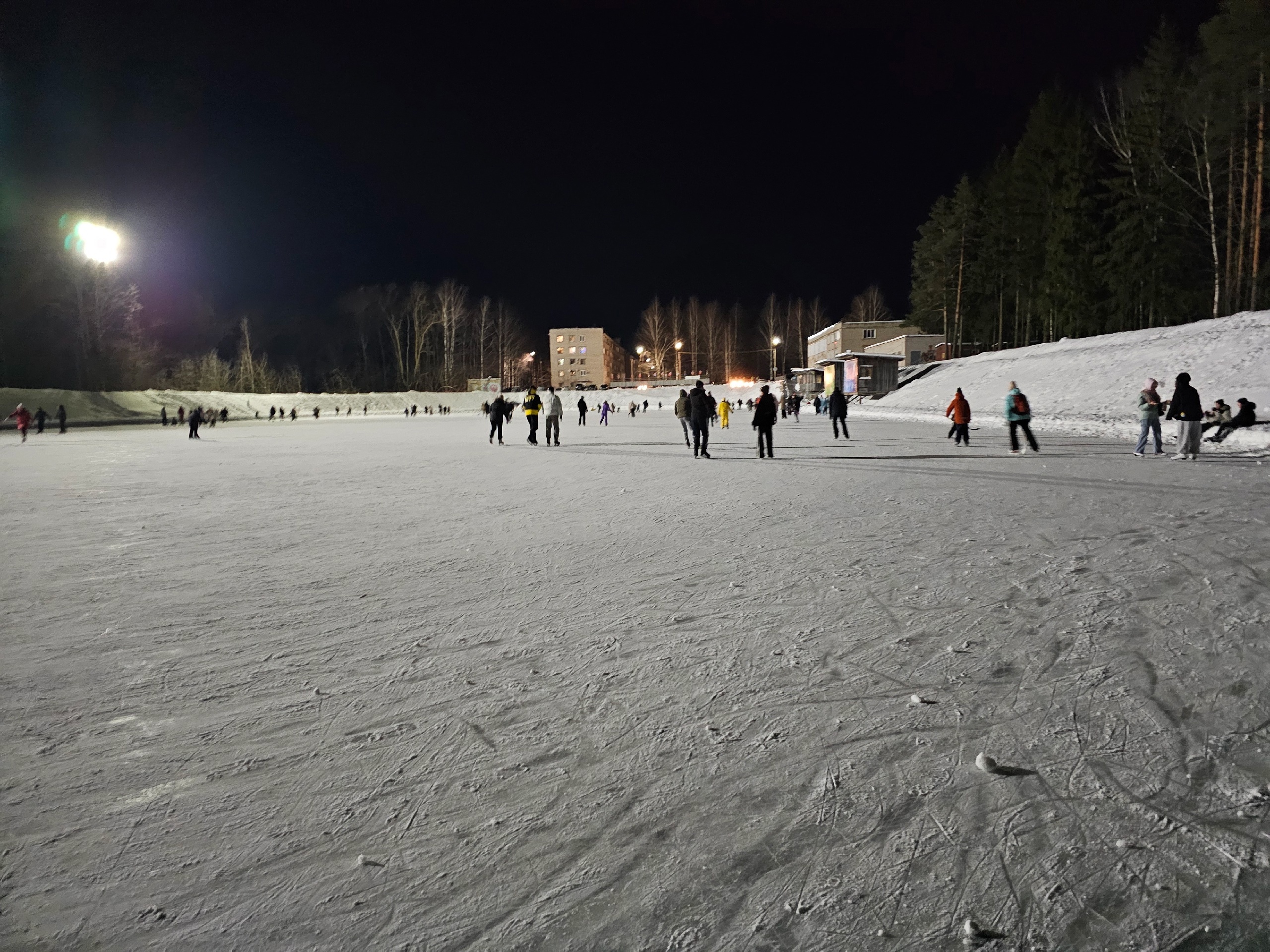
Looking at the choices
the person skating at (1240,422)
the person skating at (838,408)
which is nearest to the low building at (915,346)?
the person skating at (838,408)

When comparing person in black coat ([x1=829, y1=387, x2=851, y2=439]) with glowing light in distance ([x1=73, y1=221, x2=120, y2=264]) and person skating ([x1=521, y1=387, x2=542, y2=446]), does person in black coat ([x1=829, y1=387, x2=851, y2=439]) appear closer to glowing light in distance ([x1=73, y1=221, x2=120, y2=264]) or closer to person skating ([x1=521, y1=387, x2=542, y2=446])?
person skating ([x1=521, y1=387, x2=542, y2=446])

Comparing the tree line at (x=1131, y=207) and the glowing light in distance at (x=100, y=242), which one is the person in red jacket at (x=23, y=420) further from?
the tree line at (x=1131, y=207)

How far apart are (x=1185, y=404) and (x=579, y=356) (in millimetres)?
107520

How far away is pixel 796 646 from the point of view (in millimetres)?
3582

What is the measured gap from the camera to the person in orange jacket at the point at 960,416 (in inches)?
619

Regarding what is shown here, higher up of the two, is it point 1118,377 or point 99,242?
point 99,242

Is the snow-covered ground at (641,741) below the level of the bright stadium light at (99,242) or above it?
below

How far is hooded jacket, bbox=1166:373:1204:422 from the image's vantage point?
1155cm

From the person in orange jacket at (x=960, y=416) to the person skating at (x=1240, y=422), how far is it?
488cm

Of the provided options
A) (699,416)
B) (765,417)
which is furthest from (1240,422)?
(699,416)

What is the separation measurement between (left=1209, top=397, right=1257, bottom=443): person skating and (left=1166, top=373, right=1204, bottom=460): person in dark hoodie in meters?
3.12

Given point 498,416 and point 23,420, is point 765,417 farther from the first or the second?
point 23,420

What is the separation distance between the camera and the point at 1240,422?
14.1 meters

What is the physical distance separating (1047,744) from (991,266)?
53859mm
